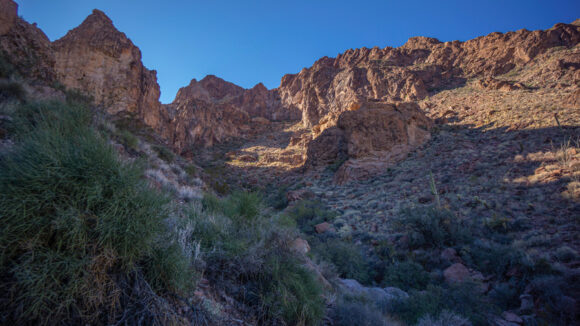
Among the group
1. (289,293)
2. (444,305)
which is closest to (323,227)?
(444,305)

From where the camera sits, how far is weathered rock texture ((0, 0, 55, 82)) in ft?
22.3

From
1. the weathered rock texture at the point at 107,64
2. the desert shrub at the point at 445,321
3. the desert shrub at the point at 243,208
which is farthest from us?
the weathered rock texture at the point at 107,64

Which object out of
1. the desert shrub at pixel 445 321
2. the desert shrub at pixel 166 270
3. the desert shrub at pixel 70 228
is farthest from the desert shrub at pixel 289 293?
the desert shrub at pixel 445 321

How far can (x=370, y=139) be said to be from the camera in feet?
66.2

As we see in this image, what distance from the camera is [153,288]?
167 cm

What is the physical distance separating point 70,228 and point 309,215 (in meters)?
11.1

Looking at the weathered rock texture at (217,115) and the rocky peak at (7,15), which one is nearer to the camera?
the rocky peak at (7,15)

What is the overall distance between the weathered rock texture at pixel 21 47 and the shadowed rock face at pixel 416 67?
2237cm

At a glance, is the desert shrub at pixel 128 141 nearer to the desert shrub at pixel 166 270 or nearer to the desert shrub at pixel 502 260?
the desert shrub at pixel 166 270

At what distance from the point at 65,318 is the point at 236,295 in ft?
4.47

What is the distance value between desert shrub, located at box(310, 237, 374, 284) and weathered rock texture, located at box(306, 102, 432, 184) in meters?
11.0

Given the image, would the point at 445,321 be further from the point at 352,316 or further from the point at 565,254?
the point at 565,254

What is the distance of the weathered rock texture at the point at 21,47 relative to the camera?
6789mm

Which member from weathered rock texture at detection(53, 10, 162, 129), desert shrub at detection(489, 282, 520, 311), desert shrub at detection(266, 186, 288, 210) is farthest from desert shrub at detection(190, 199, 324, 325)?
weathered rock texture at detection(53, 10, 162, 129)
